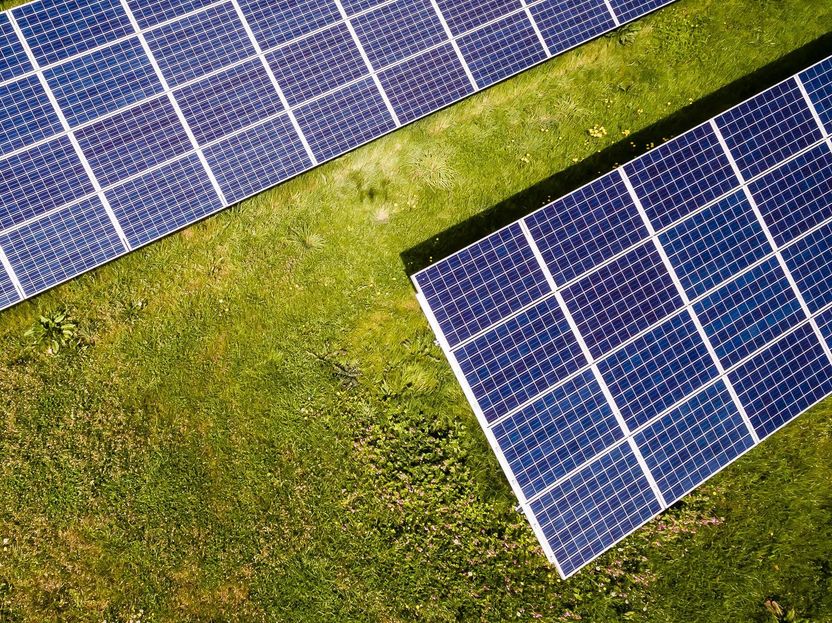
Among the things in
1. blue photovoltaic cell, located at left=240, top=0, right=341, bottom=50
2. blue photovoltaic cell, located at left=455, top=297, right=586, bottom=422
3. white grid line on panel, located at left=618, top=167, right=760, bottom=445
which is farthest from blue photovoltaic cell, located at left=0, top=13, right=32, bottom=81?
white grid line on panel, located at left=618, top=167, right=760, bottom=445

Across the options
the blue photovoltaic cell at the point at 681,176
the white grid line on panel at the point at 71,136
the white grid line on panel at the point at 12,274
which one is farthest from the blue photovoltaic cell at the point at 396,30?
the white grid line on panel at the point at 12,274

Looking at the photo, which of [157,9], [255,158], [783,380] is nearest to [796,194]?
[783,380]

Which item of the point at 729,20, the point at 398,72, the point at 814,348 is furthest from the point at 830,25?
the point at 398,72

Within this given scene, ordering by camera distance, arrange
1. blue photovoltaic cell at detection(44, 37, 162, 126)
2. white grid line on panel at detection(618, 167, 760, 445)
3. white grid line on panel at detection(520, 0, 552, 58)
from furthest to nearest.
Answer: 1. white grid line on panel at detection(520, 0, 552, 58)
2. white grid line on panel at detection(618, 167, 760, 445)
3. blue photovoltaic cell at detection(44, 37, 162, 126)

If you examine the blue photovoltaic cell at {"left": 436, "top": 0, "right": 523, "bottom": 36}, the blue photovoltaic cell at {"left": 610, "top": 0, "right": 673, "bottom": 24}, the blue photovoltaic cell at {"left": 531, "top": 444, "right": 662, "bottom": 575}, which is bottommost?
the blue photovoltaic cell at {"left": 531, "top": 444, "right": 662, "bottom": 575}

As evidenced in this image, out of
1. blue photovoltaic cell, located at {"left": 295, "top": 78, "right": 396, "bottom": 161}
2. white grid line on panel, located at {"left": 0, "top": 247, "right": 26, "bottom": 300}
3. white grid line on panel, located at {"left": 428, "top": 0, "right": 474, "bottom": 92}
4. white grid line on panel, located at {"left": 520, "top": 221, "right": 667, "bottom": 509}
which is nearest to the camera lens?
white grid line on panel, located at {"left": 0, "top": 247, "right": 26, "bottom": 300}

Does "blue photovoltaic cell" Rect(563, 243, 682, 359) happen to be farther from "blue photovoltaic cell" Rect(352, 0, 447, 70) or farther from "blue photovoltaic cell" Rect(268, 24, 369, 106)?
"blue photovoltaic cell" Rect(268, 24, 369, 106)
